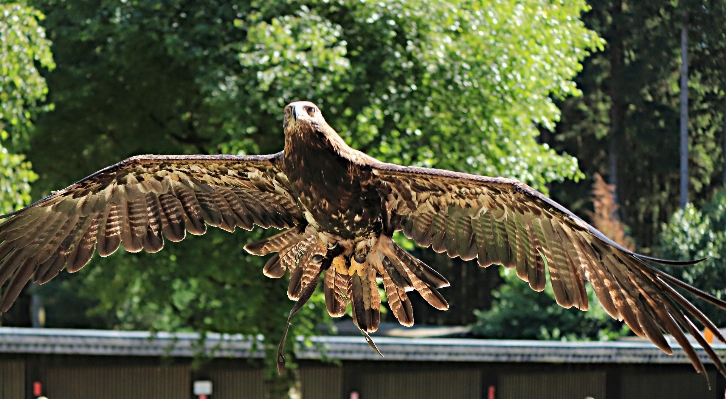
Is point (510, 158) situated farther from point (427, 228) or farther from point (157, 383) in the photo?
point (427, 228)

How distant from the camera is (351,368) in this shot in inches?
796

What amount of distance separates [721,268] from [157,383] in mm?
12197

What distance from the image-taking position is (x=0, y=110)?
16219 millimetres

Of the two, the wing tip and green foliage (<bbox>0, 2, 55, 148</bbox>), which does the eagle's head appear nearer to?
the wing tip

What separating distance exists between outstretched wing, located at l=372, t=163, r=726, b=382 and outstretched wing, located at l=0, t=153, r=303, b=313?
89 cm

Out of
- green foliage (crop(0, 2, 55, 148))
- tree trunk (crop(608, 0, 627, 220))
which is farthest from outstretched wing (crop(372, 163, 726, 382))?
tree trunk (crop(608, 0, 627, 220))

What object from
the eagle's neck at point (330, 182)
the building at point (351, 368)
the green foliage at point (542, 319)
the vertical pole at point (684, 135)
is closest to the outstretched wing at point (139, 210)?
the eagle's neck at point (330, 182)

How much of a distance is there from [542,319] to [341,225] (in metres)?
17.1

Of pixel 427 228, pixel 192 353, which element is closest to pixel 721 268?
pixel 192 353

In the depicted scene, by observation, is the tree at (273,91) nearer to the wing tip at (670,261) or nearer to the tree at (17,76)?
the tree at (17,76)

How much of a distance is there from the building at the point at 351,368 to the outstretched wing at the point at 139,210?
9.92 meters

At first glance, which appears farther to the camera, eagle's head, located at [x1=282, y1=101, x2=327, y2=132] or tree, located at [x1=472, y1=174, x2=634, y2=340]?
tree, located at [x1=472, y1=174, x2=634, y2=340]

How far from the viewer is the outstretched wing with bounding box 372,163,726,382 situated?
7273mm

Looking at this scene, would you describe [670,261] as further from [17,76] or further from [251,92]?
[17,76]
